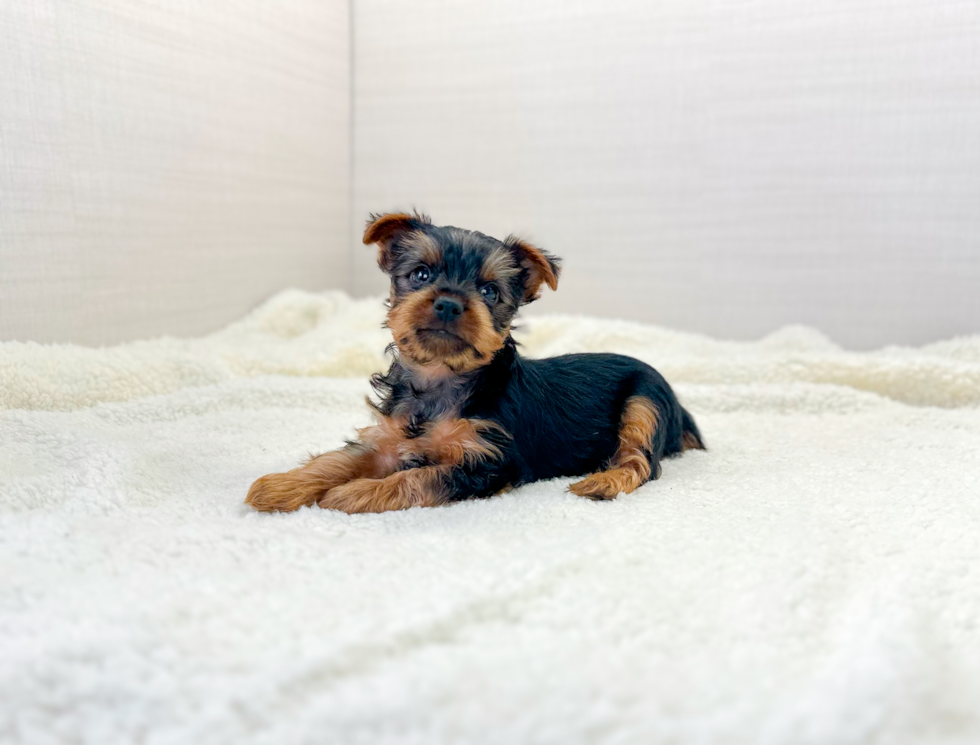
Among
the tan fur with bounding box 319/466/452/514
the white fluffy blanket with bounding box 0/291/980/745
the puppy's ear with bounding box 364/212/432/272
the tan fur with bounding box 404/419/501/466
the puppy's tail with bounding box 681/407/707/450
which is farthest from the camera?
the puppy's tail with bounding box 681/407/707/450

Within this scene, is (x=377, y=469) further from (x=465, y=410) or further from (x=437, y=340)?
(x=437, y=340)

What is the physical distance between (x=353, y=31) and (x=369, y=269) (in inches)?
60.1

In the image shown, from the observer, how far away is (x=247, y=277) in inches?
181

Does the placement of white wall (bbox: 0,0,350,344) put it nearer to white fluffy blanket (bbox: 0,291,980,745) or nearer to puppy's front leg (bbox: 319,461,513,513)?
white fluffy blanket (bbox: 0,291,980,745)

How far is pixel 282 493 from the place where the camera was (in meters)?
2.14

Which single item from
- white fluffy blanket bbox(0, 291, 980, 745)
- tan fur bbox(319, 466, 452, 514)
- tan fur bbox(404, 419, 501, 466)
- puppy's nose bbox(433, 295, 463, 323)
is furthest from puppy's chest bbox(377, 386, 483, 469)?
puppy's nose bbox(433, 295, 463, 323)

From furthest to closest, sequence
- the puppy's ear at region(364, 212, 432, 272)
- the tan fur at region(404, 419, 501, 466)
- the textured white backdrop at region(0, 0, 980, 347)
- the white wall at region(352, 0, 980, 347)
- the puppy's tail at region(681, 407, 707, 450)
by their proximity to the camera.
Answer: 1. the white wall at region(352, 0, 980, 347)
2. the textured white backdrop at region(0, 0, 980, 347)
3. the puppy's tail at region(681, 407, 707, 450)
4. the puppy's ear at region(364, 212, 432, 272)
5. the tan fur at region(404, 419, 501, 466)

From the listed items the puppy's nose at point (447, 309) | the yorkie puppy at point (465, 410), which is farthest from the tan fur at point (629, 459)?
the puppy's nose at point (447, 309)

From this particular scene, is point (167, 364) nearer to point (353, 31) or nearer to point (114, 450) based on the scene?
point (114, 450)

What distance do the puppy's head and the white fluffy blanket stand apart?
1.47 ft

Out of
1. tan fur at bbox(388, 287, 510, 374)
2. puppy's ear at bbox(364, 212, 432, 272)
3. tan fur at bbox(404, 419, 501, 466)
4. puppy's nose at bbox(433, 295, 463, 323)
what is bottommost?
tan fur at bbox(404, 419, 501, 466)

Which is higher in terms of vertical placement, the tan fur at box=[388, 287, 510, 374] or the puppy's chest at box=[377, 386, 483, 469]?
the tan fur at box=[388, 287, 510, 374]

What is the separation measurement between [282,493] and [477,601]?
84cm

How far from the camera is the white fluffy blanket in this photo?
1.22 metres
